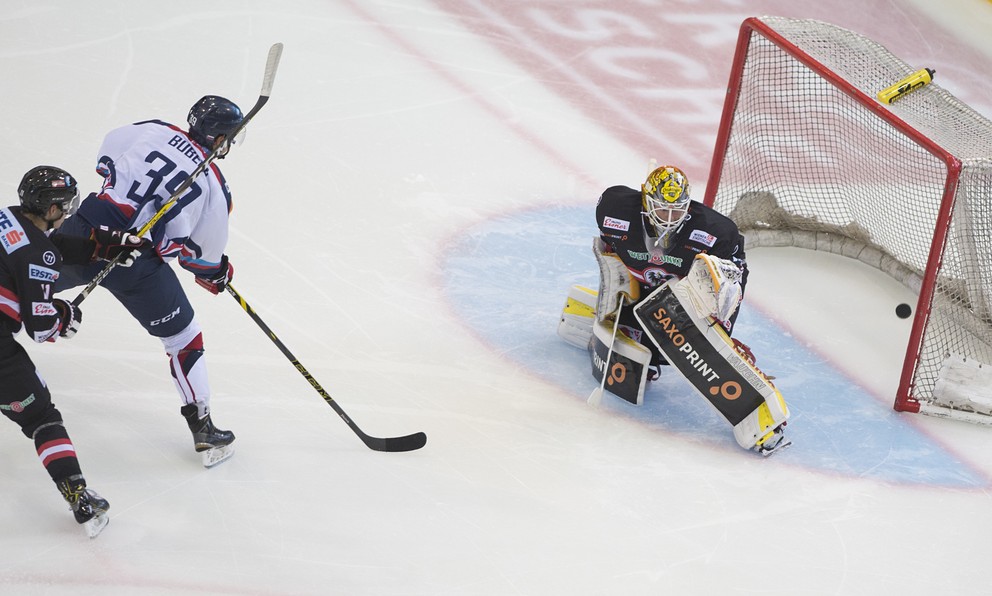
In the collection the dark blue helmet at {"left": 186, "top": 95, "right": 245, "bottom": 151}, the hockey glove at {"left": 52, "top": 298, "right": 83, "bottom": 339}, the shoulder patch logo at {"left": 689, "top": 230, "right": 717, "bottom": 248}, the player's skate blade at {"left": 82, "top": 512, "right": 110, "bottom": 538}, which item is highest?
the dark blue helmet at {"left": 186, "top": 95, "right": 245, "bottom": 151}

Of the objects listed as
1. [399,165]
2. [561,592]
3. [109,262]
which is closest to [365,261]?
[399,165]

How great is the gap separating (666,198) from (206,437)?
161cm

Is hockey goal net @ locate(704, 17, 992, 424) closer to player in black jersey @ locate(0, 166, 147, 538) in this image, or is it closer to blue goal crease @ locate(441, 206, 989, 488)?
blue goal crease @ locate(441, 206, 989, 488)

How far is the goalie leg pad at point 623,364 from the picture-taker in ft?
13.3

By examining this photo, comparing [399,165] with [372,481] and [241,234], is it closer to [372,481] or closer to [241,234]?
[241,234]

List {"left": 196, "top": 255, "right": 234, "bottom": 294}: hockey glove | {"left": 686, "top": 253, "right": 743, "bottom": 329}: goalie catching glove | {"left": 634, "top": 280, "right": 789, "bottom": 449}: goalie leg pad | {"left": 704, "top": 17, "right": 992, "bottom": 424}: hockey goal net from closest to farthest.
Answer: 1. {"left": 196, "top": 255, "right": 234, "bottom": 294}: hockey glove
2. {"left": 686, "top": 253, "right": 743, "bottom": 329}: goalie catching glove
3. {"left": 634, "top": 280, "right": 789, "bottom": 449}: goalie leg pad
4. {"left": 704, "top": 17, "right": 992, "bottom": 424}: hockey goal net

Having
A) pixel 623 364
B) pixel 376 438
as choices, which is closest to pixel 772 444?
pixel 623 364

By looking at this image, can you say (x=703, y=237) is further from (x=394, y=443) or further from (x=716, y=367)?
(x=394, y=443)

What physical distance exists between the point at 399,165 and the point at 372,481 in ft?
7.34

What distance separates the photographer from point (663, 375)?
4.36 m

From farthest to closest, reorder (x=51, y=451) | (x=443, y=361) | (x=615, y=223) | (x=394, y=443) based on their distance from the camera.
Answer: (x=443, y=361)
(x=615, y=223)
(x=394, y=443)
(x=51, y=451)

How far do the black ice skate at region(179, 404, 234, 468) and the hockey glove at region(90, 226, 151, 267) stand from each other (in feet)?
1.70

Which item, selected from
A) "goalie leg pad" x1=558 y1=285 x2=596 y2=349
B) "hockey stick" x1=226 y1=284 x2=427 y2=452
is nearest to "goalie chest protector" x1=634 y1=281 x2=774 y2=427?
"goalie leg pad" x1=558 y1=285 x2=596 y2=349

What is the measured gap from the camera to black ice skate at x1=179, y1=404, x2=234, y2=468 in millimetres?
3463
